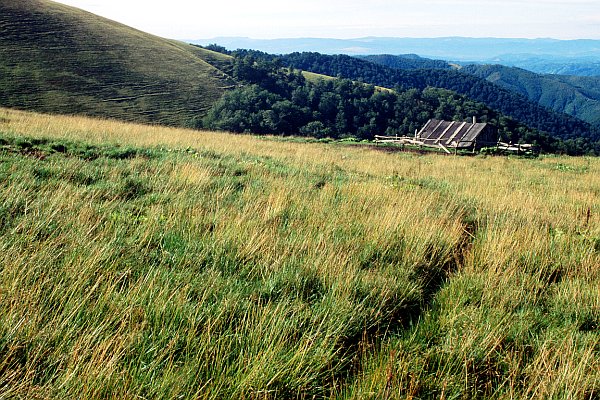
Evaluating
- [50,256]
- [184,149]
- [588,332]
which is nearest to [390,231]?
[588,332]

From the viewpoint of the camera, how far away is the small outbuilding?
132ft

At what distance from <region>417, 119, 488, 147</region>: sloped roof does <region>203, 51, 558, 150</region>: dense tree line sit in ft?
75.4

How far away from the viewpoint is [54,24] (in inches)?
2276

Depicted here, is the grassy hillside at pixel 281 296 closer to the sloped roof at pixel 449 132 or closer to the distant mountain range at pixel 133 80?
the sloped roof at pixel 449 132

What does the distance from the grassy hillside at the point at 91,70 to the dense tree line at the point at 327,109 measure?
19.1ft

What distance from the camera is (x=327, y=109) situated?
77250mm

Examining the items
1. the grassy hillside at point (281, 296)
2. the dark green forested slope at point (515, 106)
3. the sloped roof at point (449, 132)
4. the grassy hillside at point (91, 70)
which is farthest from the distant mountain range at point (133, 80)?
the dark green forested slope at point (515, 106)

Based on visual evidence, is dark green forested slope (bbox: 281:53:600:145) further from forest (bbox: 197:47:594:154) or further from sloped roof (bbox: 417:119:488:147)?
sloped roof (bbox: 417:119:488:147)

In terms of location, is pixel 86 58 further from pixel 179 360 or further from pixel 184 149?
pixel 179 360

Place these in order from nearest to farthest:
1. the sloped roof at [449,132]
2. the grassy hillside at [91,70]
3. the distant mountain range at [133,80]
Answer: the sloped roof at [449,132] < the grassy hillside at [91,70] < the distant mountain range at [133,80]

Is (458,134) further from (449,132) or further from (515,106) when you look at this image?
(515,106)

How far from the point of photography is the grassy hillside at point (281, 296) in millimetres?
2455

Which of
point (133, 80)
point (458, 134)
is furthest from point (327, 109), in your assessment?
point (458, 134)

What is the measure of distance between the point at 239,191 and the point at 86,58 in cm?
5734
